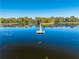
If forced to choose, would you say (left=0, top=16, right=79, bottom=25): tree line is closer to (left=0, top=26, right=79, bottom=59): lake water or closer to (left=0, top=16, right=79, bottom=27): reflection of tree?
(left=0, top=16, right=79, bottom=27): reflection of tree

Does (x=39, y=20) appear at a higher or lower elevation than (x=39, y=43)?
higher

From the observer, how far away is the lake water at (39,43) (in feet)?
8.41

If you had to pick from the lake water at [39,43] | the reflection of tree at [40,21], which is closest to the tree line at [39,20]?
the reflection of tree at [40,21]

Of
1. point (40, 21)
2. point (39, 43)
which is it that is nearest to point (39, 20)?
point (40, 21)

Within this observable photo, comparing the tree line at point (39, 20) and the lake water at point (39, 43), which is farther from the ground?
the tree line at point (39, 20)

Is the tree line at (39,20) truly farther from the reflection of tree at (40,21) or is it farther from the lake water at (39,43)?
the lake water at (39,43)

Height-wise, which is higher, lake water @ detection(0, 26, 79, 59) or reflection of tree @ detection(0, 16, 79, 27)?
reflection of tree @ detection(0, 16, 79, 27)

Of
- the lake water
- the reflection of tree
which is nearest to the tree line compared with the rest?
the reflection of tree

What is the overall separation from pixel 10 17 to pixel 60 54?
1076mm

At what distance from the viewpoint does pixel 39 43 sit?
2629 mm

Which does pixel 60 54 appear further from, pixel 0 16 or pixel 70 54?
pixel 0 16

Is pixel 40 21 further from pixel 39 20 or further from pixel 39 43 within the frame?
pixel 39 43

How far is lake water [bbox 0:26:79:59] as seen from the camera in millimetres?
2564

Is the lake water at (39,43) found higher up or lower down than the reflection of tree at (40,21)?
lower down
